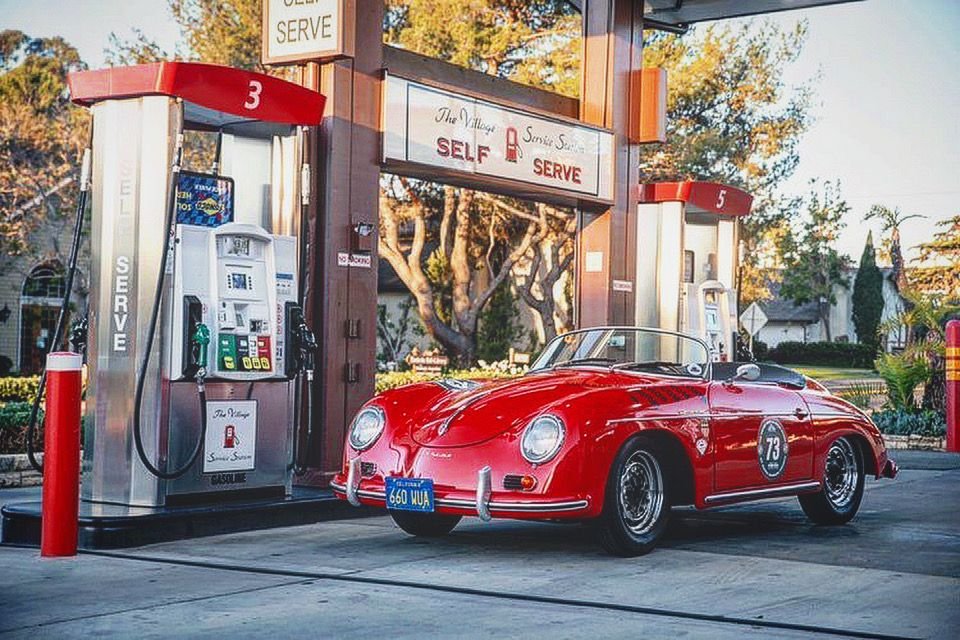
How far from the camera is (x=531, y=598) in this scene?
19.6ft

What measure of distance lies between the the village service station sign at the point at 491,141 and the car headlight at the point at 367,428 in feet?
11.6

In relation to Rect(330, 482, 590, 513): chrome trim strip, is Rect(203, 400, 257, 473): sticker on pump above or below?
above

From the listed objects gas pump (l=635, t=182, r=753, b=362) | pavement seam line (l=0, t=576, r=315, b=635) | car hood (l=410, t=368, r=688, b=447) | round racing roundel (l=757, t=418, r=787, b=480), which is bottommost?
pavement seam line (l=0, t=576, r=315, b=635)

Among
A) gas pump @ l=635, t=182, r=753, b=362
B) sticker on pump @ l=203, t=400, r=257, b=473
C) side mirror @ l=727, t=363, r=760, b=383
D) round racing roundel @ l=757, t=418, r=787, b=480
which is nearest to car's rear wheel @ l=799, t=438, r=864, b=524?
round racing roundel @ l=757, t=418, r=787, b=480

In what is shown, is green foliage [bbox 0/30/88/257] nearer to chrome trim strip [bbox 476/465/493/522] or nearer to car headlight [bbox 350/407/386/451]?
car headlight [bbox 350/407/386/451]

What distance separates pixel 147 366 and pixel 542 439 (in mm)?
2849

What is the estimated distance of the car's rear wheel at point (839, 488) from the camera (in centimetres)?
879

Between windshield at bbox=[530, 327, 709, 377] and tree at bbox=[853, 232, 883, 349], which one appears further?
tree at bbox=[853, 232, 883, 349]

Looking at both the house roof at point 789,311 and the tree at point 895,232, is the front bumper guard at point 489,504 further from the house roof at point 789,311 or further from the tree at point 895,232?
the house roof at point 789,311

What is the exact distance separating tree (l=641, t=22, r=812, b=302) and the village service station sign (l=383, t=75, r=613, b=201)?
17.0 metres

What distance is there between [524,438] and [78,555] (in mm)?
2631

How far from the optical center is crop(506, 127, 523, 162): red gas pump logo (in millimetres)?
12289

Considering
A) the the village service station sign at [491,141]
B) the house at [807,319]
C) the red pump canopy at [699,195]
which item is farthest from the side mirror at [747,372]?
the house at [807,319]

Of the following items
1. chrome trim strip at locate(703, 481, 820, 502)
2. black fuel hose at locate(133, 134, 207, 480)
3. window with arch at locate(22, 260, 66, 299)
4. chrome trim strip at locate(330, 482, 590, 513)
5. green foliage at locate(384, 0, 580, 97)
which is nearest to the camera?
chrome trim strip at locate(330, 482, 590, 513)
